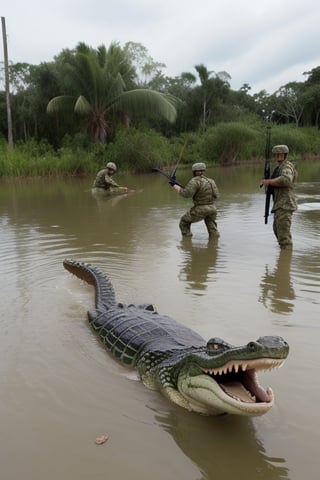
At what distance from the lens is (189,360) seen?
267cm

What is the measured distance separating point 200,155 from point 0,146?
49.7ft

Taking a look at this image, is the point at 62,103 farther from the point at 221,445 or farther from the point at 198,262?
the point at 221,445

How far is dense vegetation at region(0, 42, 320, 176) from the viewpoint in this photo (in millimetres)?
23828

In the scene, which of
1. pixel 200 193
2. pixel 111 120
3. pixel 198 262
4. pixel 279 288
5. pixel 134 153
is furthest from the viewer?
pixel 111 120

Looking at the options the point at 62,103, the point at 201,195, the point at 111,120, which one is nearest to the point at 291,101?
the point at 111,120

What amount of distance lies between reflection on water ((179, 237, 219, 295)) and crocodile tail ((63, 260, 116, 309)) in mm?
1164

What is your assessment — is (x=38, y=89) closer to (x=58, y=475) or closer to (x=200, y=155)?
(x=200, y=155)

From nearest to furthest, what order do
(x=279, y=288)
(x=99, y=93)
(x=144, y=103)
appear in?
(x=279, y=288) → (x=99, y=93) → (x=144, y=103)

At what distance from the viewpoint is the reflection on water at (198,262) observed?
224 inches

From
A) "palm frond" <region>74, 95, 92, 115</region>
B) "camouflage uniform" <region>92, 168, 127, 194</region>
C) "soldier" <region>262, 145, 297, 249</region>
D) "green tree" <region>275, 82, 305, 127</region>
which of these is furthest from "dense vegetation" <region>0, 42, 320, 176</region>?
"soldier" <region>262, 145, 297, 249</region>

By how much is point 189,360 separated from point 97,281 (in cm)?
238

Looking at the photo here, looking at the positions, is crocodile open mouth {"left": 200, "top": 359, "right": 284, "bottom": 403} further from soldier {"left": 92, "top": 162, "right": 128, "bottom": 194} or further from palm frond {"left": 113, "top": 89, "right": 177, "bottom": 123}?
palm frond {"left": 113, "top": 89, "right": 177, "bottom": 123}

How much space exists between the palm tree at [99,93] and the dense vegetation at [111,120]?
0.06 meters

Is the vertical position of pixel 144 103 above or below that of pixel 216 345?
above
